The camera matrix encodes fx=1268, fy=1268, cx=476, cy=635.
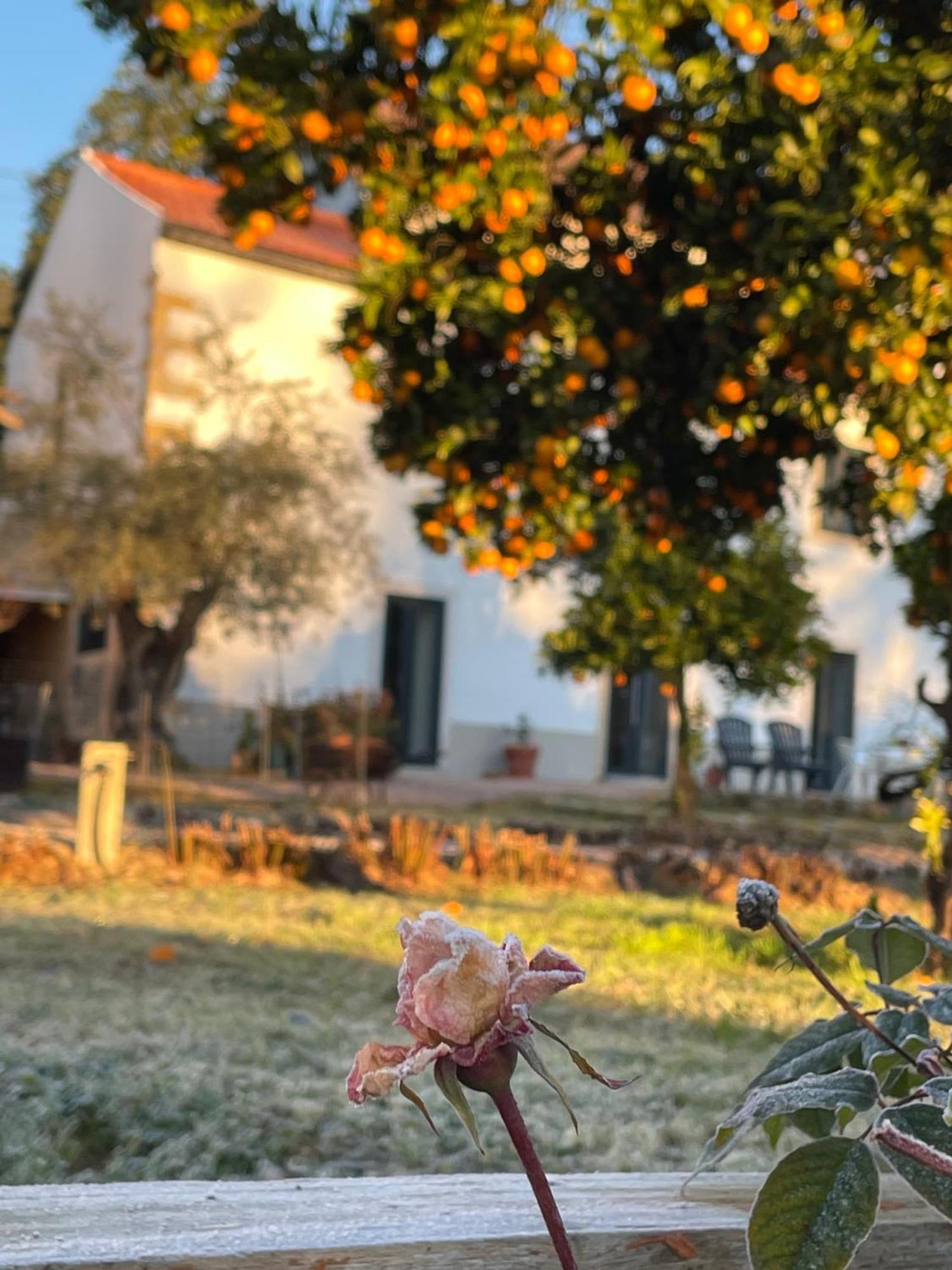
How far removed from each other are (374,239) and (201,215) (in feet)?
45.4

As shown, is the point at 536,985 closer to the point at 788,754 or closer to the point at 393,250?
the point at 393,250

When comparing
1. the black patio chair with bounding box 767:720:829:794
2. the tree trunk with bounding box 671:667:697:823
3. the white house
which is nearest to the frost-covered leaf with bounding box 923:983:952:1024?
the tree trunk with bounding box 671:667:697:823

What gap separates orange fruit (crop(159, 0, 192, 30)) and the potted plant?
1534 cm

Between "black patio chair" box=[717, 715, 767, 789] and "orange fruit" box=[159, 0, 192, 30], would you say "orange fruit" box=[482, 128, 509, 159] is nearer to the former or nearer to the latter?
"orange fruit" box=[159, 0, 192, 30]

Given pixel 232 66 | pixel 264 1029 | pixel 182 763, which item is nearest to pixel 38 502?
pixel 182 763

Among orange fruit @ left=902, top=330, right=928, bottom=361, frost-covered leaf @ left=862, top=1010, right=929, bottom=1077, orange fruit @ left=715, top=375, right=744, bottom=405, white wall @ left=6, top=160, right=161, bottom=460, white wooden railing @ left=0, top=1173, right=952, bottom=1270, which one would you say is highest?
white wall @ left=6, top=160, right=161, bottom=460

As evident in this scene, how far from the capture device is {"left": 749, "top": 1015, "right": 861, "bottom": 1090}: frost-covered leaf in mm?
801

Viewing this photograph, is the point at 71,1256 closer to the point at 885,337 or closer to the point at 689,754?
the point at 885,337

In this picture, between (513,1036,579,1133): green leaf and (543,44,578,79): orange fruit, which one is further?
(543,44,578,79): orange fruit

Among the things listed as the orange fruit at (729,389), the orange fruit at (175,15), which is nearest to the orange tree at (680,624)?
the orange fruit at (729,389)

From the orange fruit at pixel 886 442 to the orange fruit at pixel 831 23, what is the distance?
1101mm

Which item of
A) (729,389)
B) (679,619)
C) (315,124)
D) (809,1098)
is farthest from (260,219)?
(679,619)

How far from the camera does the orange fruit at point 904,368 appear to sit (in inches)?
142

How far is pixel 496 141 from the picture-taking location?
11.2ft
